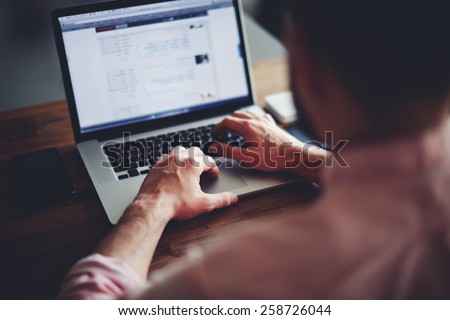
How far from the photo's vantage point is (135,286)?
848 mm

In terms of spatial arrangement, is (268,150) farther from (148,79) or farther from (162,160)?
(148,79)

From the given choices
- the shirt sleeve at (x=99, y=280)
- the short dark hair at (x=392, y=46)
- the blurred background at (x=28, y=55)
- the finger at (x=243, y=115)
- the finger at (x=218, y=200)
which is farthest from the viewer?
the blurred background at (x=28, y=55)

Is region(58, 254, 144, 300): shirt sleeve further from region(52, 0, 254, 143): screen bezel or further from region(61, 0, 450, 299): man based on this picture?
region(52, 0, 254, 143): screen bezel

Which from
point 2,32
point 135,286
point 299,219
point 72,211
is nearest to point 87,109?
point 72,211

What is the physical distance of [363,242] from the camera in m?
0.55

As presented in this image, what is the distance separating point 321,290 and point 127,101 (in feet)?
2.73

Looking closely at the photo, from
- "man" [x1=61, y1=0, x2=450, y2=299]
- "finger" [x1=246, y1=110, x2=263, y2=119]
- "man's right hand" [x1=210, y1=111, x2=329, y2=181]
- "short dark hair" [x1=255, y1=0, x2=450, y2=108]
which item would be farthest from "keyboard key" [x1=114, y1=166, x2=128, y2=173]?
"short dark hair" [x1=255, y1=0, x2=450, y2=108]

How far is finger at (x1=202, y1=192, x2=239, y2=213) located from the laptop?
7cm

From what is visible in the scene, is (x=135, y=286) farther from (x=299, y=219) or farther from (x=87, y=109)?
(x=87, y=109)

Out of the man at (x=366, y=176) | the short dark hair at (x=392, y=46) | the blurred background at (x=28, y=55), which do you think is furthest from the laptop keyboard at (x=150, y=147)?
the blurred background at (x=28, y=55)

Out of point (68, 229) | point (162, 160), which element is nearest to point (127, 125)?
point (162, 160)

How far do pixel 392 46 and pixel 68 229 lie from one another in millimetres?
743

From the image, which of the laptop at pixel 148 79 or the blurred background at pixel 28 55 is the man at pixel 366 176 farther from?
the blurred background at pixel 28 55

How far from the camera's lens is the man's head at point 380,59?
1.74 ft
